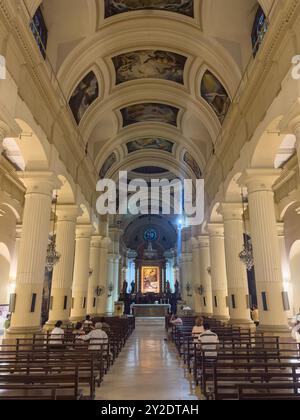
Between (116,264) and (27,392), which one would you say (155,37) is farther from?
(116,264)

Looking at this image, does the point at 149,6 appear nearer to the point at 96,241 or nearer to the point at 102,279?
the point at 96,241

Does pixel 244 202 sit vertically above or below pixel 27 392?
above

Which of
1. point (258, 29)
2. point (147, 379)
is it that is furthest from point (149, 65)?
point (147, 379)

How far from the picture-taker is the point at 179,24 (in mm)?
11062

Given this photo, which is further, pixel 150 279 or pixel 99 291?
pixel 150 279

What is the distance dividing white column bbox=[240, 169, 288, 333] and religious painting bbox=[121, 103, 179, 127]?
27.4 feet

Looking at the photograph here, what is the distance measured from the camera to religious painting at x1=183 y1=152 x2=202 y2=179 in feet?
61.5

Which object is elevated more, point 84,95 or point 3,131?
point 84,95

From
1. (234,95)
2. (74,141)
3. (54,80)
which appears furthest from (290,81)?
(74,141)

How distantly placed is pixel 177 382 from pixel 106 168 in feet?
49.5

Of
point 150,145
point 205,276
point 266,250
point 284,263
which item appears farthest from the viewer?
point 150,145

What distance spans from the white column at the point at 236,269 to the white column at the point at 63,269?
5.72 metres

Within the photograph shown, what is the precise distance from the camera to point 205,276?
59.3ft

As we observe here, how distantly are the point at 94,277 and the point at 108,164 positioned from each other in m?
6.67
